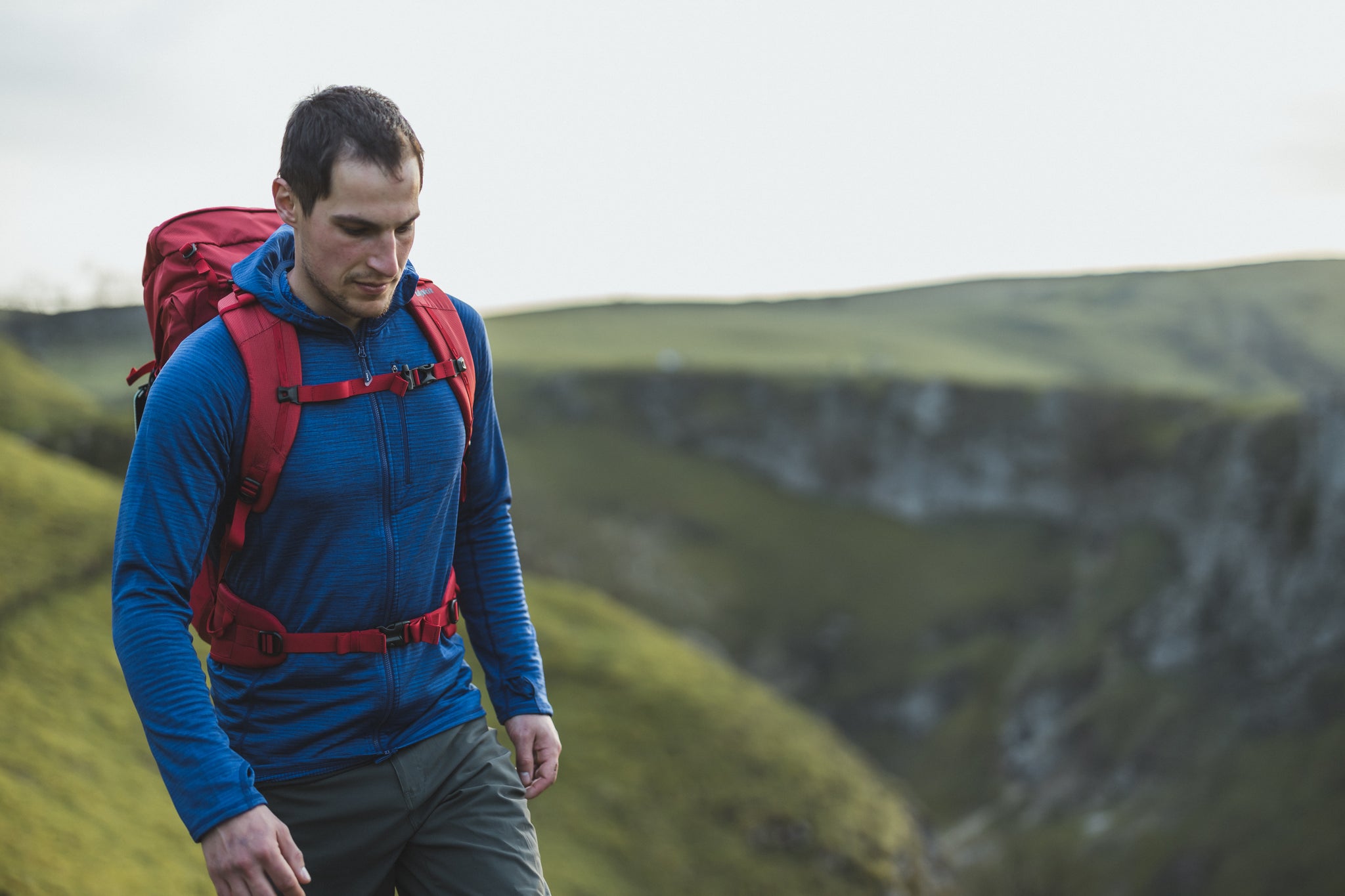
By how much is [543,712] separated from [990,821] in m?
67.0

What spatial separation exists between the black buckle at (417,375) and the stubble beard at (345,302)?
25 centimetres

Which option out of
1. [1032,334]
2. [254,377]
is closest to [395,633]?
[254,377]

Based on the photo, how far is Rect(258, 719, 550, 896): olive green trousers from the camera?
3994 millimetres

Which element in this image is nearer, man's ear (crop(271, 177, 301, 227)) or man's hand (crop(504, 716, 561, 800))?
man's ear (crop(271, 177, 301, 227))

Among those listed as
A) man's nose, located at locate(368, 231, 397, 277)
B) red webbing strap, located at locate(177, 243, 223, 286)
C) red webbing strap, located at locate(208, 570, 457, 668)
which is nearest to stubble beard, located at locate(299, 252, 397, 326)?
man's nose, located at locate(368, 231, 397, 277)

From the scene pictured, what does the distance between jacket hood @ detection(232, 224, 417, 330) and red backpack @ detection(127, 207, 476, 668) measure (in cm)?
5

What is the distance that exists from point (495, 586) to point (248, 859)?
1.77 meters

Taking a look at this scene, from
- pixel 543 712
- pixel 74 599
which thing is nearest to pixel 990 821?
pixel 74 599

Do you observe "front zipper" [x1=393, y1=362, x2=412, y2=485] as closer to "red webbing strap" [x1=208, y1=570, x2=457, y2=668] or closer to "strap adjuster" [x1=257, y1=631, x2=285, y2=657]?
"red webbing strap" [x1=208, y1=570, x2=457, y2=668]

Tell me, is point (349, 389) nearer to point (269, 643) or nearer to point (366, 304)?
point (366, 304)

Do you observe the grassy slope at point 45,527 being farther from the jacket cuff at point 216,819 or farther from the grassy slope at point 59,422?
the jacket cuff at point 216,819

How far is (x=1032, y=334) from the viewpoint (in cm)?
13712

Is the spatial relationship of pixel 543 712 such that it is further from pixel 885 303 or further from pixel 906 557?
pixel 885 303

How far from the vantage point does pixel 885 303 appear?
16088cm
